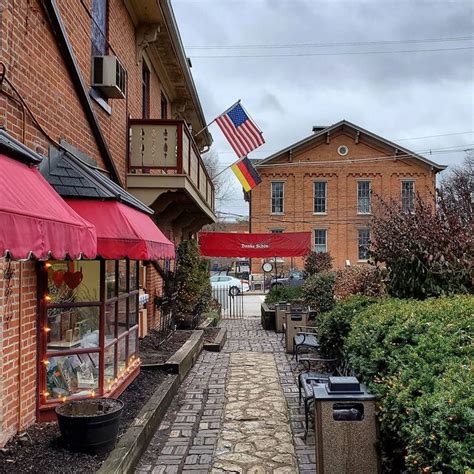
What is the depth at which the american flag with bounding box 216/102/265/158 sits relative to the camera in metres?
13.5

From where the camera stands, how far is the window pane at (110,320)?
18.6ft

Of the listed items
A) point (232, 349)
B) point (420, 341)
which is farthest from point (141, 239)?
point (232, 349)

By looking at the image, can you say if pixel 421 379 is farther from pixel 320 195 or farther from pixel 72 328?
pixel 320 195

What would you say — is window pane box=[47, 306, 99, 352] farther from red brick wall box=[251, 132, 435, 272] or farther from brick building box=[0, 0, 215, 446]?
red brick wall box=[251, 132, 435, 272]

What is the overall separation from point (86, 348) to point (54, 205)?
2.41 m

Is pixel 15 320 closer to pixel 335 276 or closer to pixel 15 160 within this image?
pixel 15 160

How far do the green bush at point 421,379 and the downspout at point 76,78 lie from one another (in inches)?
172

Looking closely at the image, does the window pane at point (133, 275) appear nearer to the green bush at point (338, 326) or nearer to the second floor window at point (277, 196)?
the green bush at point (338, 326)

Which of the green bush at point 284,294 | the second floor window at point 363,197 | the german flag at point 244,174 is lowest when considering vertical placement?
the green bush at point 284,294

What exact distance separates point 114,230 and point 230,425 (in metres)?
2.79

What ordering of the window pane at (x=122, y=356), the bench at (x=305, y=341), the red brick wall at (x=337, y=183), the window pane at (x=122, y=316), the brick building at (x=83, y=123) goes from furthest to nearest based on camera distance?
the red brick wall at (x=337, y=183) < the bench at (x=305, y=341) < the window pane at (x=122, y=316) < the window pane at (x=122, y=356) < the brick building at (x=83, y=123)

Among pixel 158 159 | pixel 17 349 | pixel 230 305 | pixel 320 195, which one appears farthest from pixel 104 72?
pixel 320 195

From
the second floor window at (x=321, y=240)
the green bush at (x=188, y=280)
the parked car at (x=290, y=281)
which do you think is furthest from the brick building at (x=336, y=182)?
the green bush at (x=188, y=280)

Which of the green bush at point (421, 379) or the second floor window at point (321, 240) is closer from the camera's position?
the green bush at point (421, 379)
